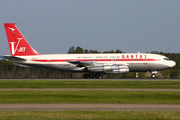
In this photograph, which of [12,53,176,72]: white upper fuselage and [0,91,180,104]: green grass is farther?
[12,53,176,72]: white upper fuselage

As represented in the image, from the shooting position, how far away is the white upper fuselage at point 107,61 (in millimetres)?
56438

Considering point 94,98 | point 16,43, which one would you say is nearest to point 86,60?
point 16,43

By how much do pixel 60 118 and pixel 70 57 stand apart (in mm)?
43672

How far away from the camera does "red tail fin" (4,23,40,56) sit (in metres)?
59.6

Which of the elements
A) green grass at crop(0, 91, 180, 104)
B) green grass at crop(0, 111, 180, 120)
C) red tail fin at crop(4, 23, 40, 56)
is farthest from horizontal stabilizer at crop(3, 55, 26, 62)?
green grass at crop(0, 111, 180, 120)

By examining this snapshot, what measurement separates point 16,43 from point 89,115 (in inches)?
1839

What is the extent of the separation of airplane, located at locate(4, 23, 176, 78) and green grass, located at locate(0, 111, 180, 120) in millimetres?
38526

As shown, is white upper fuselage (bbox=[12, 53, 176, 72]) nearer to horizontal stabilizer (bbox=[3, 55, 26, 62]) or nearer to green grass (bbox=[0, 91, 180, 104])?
horizontal stabilizer (bbox=[3, 55, 26, 62])

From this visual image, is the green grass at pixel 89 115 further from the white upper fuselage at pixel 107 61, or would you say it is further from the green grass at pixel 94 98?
the white upper fuselage at pixel 107 61

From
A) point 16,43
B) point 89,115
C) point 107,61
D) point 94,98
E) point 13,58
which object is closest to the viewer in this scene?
point 89,115

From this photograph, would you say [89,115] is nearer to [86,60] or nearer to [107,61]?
[107,61]

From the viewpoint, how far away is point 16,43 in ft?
196

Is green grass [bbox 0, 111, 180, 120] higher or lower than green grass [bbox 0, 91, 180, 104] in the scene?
lower

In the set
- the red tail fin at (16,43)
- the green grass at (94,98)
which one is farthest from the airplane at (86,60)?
the green grass at (94,98)
